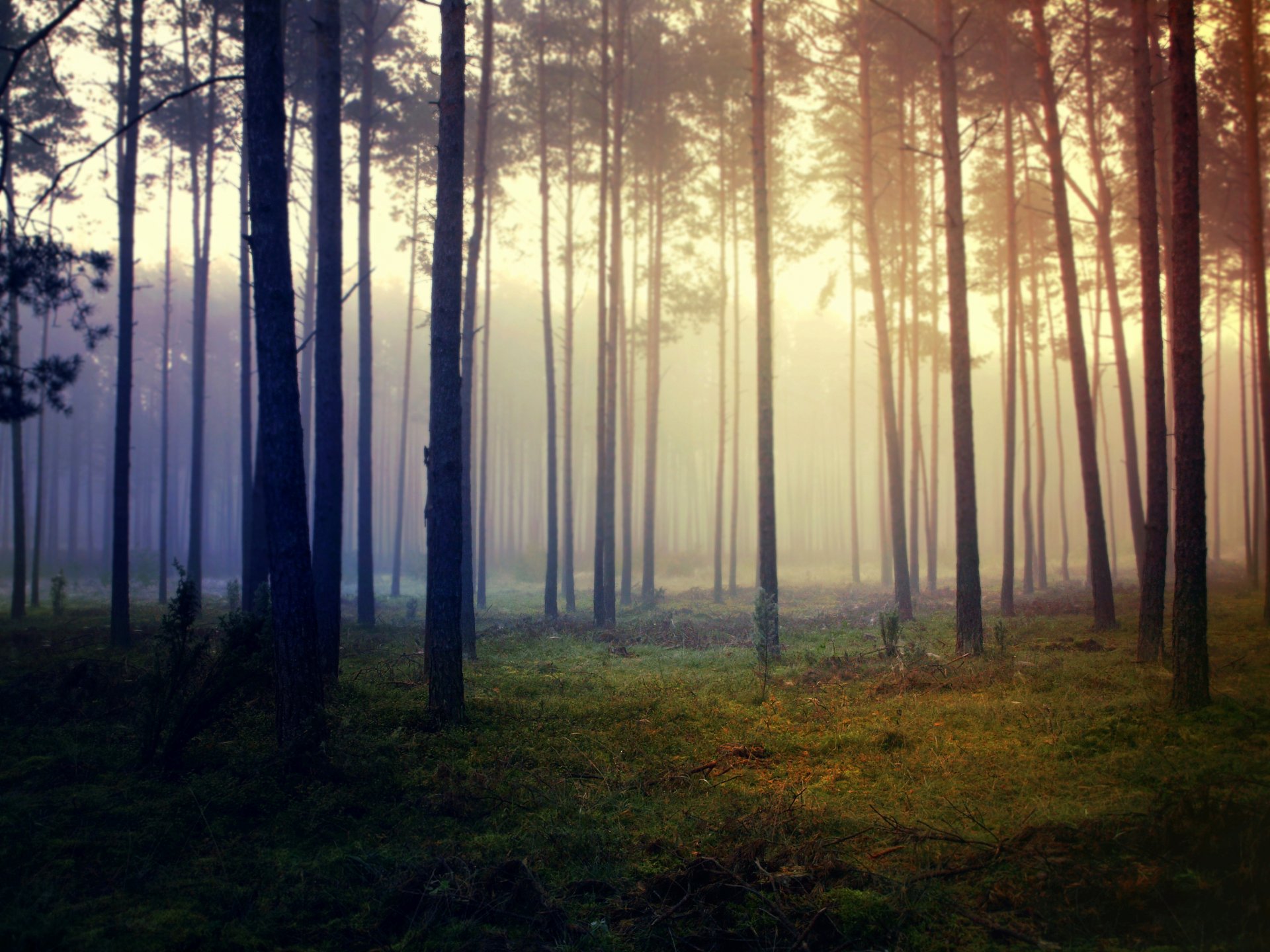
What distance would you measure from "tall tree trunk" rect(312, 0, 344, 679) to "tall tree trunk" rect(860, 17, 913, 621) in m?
10.7

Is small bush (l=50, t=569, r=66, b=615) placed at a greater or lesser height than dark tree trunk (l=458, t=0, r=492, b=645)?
lesser

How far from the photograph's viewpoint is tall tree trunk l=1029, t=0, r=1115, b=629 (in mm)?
11562

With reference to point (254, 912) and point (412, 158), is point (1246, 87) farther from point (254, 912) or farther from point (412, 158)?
point (412, 158)

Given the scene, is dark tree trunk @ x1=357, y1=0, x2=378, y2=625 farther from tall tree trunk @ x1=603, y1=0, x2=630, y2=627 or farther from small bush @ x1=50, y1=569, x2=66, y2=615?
small bush @ x1=50, y1=569, x2=66, y2=615

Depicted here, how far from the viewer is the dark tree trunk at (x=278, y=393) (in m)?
6.00

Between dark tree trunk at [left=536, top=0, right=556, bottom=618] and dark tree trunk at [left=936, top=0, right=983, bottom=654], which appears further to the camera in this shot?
dark tree trunk at [left=536, top=0, right=556, bottom=618]

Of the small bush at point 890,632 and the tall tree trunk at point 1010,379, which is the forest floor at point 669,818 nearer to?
the small bush at point 890,632

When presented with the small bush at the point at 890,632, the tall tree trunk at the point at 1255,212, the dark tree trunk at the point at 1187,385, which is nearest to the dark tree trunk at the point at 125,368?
the small bush at the point at 890,632

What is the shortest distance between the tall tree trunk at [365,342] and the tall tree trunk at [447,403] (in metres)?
8.17

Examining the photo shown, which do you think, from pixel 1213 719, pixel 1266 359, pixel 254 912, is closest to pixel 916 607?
pixel 1266 359

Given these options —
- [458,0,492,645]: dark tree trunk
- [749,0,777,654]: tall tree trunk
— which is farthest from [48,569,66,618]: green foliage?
[749,0,777,654]: tall tree trunk

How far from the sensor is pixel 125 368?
40.8ft

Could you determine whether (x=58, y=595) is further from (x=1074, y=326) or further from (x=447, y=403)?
(x=1074, y=326)

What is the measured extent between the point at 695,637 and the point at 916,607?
24.5ft
